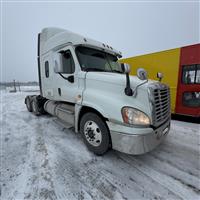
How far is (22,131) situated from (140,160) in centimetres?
384

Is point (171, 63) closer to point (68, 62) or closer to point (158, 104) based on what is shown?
point (158, 104)

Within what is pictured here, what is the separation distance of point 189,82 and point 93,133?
205 inches

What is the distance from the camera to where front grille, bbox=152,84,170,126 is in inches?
84.1

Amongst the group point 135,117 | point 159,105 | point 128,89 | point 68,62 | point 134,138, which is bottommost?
point 134,138

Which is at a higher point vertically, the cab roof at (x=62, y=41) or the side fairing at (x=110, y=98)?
the cab roof at (x=62, y=41)

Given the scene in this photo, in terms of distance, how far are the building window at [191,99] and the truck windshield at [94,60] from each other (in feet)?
12.9

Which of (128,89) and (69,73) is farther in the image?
(69,73)

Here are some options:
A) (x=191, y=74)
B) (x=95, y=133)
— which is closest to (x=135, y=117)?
(x=95, y=133)

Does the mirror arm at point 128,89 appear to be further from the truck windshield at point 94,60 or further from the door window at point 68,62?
the door window at point 68,62

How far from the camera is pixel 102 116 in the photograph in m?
2.56

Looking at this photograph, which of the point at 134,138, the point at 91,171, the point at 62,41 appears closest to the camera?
the point at 134,138

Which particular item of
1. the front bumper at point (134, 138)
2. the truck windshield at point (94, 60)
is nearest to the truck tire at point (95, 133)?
the front bumper at point (134, 138)

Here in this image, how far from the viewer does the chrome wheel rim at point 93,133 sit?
262 centimetres

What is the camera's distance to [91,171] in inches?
88.6
